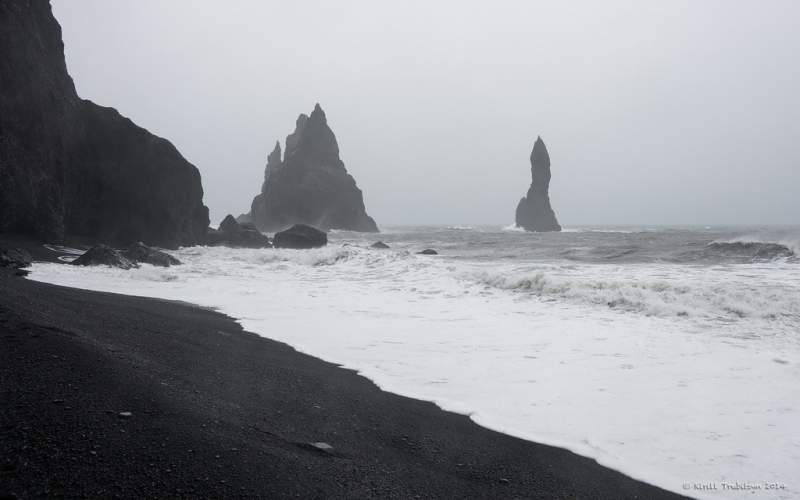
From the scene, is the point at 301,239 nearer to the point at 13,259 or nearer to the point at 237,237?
the point at 237,237

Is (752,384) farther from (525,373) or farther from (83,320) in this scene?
(83,320)

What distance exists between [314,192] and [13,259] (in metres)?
62.5

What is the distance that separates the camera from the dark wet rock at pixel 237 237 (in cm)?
2942

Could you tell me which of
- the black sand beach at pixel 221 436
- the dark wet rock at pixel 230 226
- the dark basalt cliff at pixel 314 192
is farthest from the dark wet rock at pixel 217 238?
the dark basalt cliff at pixel 314 192

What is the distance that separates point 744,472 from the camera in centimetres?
293

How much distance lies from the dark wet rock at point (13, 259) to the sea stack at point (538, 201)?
77860 mm

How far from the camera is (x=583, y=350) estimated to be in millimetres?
5855

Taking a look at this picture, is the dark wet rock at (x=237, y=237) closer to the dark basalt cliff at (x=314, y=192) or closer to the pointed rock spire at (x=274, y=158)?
the dark basalt cliff at (x=314, y=192)

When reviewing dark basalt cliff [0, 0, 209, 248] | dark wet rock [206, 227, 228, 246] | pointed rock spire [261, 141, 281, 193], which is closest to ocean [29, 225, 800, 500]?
dark basalt cliff [0, 0, 209, 248]

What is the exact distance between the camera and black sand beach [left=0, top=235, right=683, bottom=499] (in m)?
2.01

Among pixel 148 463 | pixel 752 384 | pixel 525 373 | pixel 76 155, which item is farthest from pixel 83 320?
pixel 76 155

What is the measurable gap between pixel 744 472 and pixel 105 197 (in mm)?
26049

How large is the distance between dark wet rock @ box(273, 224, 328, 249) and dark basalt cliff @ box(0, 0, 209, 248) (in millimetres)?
5520

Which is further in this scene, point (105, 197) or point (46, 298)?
point (105, 197)
